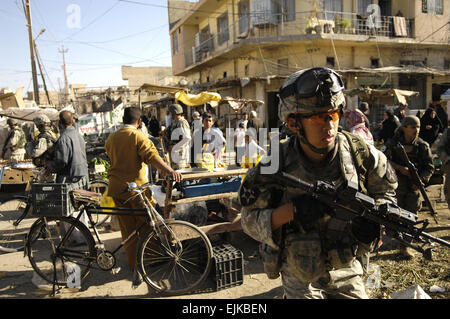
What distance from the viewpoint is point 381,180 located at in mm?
1872

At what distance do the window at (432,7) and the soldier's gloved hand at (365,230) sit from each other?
76.3 ft

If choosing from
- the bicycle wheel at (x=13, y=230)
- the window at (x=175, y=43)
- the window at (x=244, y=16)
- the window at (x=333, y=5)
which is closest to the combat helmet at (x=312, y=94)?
the bicycle wheel at (x=13, y=230)

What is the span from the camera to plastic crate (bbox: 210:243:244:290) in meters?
3.67

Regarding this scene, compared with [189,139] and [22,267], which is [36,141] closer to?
[22,267]

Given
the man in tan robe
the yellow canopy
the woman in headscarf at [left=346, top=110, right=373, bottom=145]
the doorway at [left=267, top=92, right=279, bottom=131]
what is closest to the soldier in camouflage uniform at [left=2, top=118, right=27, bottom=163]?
the yellow canopy

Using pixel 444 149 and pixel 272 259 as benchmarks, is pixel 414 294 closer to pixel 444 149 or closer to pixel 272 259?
pixel 272 259

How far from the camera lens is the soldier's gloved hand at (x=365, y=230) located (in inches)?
64.5

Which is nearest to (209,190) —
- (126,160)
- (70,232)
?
(126,160)

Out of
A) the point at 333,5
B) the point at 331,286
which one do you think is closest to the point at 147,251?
the point at 331,286

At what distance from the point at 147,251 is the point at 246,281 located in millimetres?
1292

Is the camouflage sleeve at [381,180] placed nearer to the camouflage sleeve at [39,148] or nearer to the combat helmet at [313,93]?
the combat helmet at [313,93]

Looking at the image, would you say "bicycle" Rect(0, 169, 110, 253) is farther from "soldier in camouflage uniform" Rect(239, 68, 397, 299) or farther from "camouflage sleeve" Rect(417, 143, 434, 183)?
"camouflage sleeve" Rect(417, 143, 434, 183)
